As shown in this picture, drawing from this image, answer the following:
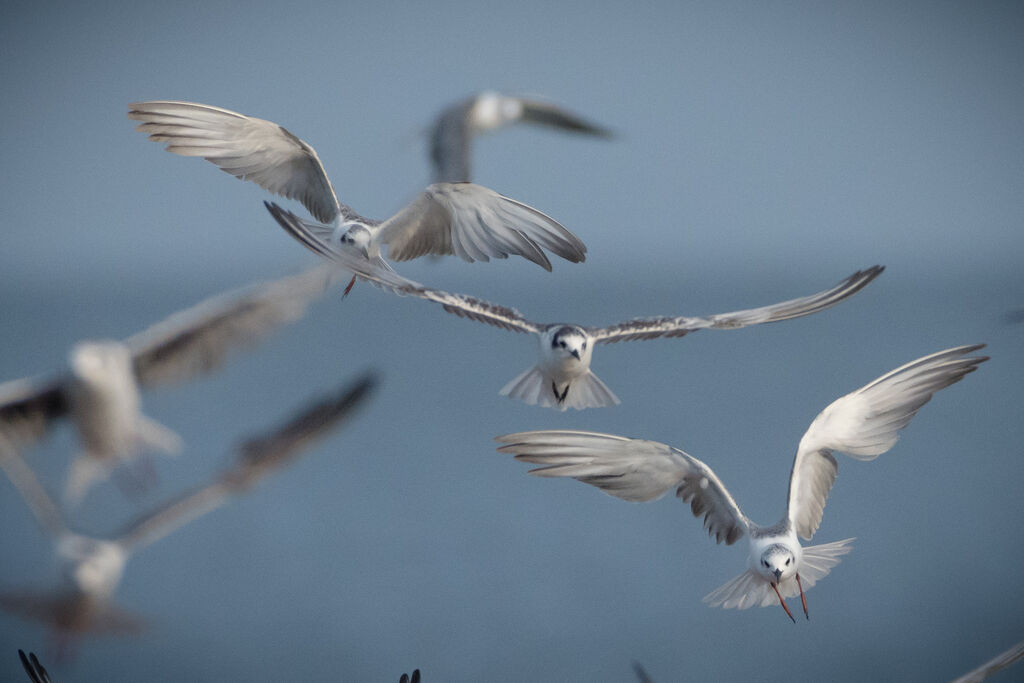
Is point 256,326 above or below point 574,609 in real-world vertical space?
above

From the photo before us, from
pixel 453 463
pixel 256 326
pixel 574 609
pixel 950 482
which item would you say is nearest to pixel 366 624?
pixel 574 609

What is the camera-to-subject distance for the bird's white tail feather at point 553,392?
2641 mm

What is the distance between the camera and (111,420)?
8.69 ft

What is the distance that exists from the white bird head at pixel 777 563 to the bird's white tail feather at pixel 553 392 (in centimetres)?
48

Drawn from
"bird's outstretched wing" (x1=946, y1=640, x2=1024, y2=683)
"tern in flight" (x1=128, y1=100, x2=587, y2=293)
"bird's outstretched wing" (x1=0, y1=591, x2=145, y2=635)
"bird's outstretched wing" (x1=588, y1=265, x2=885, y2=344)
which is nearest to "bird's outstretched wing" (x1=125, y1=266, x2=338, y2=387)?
"tern in flight" (x1=128, y1=100, x2=587, y2=293)

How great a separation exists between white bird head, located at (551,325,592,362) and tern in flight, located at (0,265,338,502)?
0.59 meters

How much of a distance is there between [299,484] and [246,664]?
3.55m

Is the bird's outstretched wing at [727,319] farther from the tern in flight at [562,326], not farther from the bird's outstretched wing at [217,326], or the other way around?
the bird's outstretched wing at [217,326]

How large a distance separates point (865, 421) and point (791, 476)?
0.85 ft

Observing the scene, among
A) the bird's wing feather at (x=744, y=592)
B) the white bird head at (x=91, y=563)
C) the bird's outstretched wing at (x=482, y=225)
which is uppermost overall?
the bird's outstretched wing at (x=482, y=225)

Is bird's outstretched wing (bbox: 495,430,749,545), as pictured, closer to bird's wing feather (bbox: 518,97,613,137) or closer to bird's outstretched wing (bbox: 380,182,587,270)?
bird's outstretched wing (bbox: 380,182,587,270)

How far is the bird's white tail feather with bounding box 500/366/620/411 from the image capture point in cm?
264

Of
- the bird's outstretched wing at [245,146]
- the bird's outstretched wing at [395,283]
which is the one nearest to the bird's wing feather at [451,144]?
the bird's outstretched wing at [245,146]

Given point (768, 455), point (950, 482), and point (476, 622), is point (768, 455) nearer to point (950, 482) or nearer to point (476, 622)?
point (950, 482)
